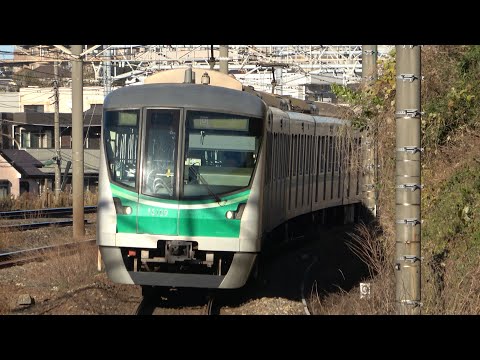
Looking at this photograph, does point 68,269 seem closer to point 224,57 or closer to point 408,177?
point 408,177

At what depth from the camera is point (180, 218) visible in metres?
10.7

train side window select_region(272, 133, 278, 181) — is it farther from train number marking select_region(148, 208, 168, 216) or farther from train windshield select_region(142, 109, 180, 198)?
train number marking select_region(148, 208, 168, 216)

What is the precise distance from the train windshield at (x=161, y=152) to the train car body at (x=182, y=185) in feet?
0.04

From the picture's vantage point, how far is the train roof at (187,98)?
11.1 metres

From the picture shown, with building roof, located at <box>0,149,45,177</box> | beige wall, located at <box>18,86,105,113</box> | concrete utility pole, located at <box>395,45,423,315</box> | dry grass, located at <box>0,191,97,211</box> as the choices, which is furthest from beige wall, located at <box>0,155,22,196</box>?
concrete utility pole, located at <box>395,45,423,315</box>

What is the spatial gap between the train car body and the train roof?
0.04ft

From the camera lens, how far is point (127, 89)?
11.4 metres

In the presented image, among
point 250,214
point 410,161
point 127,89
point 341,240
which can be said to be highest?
point 127,89

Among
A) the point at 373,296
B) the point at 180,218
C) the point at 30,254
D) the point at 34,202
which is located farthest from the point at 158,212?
the point at 34,202

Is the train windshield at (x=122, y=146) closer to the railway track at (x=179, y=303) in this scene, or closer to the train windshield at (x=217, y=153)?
the train windshield at (x=217, y=153)

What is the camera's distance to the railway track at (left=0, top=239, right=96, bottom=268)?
1562cm
